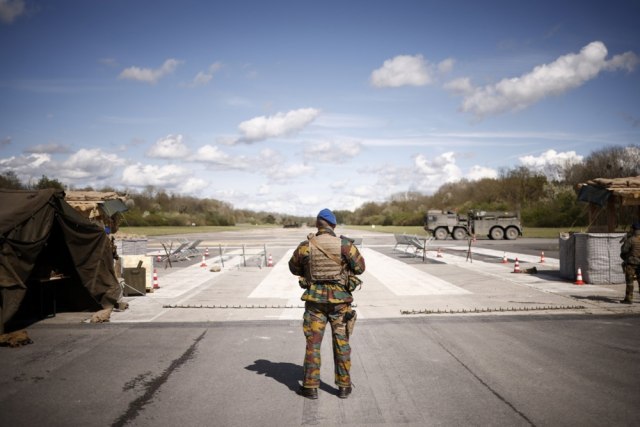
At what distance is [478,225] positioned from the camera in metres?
36.5

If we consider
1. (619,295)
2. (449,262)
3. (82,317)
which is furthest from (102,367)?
(449,262)

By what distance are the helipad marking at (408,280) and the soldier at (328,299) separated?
23.3 ft

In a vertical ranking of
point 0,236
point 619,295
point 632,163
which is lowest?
point 619,295

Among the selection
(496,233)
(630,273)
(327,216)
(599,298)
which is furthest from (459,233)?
(327,216)

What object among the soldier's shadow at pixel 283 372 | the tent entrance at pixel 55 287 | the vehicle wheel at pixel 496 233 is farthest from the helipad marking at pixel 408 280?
the vehicle wheel at pixel 496 233

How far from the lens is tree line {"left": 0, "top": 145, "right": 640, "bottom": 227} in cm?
5844

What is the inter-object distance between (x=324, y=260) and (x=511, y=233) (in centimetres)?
3451

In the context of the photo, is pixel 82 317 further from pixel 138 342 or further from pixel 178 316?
pixel 138 342

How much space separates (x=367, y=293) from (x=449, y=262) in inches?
333

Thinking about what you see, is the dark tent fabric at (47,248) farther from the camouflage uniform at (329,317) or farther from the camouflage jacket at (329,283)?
the camouflage uniform at (329,317)

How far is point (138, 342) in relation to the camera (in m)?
7.36

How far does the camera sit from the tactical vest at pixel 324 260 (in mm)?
5004

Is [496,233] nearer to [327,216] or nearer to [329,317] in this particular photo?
[327,216]

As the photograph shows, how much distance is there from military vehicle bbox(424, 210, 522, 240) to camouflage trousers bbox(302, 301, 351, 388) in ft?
107
